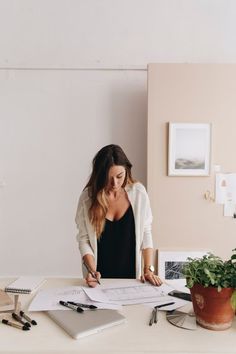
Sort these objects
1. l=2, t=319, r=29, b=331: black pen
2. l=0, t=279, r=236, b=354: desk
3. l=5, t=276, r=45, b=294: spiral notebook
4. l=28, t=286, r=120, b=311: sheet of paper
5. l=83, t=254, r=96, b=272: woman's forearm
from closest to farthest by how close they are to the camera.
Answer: l=0, t=279, r=236, b=354: desk < l=2, t=319, r=29, b=331: black pen < l=28, t=286, r=120, b=311: sheet of paper < l=5, t=276, r=45, b=294: spiral notebook < l=83, t=254, r=96, b=272: woman's forearm

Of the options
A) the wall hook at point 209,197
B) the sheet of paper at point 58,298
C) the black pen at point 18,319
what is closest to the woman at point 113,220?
the sheet of paper at point 58,298

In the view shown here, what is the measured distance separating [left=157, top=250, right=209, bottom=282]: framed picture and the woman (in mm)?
875

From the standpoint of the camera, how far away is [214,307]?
1.08m

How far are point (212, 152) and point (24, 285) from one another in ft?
6.01

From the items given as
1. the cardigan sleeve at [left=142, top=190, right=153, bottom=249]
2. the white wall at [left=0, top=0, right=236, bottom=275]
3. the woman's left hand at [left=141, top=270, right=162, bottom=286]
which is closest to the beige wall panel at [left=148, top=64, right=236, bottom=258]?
the white wall at [left=0, top=0, right=236, bottom=275]

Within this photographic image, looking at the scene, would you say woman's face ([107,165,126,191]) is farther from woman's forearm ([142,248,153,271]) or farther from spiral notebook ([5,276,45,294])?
spiral notebook ([5,276,45,294])

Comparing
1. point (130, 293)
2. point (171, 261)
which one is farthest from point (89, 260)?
point (171, 261)

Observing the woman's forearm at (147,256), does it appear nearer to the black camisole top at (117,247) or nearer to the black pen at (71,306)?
the black camisole top at (117,247)

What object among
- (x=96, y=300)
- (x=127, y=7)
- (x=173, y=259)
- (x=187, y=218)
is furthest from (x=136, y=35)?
(x=96, y=300)

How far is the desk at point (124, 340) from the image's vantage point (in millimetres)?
971

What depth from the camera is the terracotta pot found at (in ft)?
3.51

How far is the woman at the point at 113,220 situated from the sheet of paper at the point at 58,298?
0.41 m

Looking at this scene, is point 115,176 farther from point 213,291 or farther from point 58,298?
point 213,291

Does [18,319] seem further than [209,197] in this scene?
No
